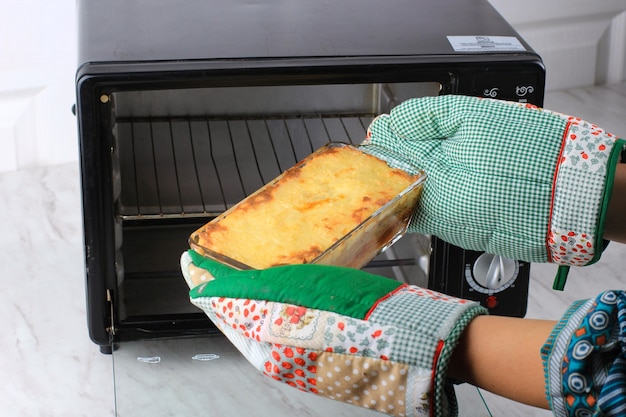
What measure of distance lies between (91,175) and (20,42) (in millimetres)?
711

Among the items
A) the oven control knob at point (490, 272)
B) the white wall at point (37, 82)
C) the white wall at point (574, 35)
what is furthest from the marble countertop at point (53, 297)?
the white wall at point (574, 35)

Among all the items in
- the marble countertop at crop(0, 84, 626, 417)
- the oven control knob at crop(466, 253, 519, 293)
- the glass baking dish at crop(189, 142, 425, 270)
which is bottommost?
the marble countertop at crop(0, 84, 626, 417)

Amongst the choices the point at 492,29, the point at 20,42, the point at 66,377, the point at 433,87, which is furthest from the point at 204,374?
the point at 20,42

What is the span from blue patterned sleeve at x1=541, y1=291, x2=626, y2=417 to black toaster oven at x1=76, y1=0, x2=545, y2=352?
0.47 metres

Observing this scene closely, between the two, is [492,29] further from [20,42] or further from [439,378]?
[20,42]

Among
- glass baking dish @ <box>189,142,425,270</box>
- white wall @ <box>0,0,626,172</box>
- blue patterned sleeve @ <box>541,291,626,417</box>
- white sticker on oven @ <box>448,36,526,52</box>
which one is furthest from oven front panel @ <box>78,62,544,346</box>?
blue patterned sleeve @ <box>541,291,626,417</box>

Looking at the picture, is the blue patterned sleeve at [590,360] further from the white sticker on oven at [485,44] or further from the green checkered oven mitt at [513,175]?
the white sticker on oven at [485,44]

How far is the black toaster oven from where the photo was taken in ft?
3.52

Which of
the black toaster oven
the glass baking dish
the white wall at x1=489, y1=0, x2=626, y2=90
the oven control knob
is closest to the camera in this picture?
the glass baking dish

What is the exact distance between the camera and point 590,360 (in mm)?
Result: 694

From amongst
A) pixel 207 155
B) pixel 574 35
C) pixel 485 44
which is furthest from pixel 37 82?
pixel 574 35

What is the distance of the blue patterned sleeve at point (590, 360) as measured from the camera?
Answer: 69 cm

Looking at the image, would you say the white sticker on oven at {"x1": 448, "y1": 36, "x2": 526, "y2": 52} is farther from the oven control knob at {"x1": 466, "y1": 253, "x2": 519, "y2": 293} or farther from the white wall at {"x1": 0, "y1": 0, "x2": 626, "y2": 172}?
the white wall at {"x1": 0, "y1": 0, "x2": 626, "y2": 172}

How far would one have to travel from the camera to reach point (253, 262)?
0.90 meters
